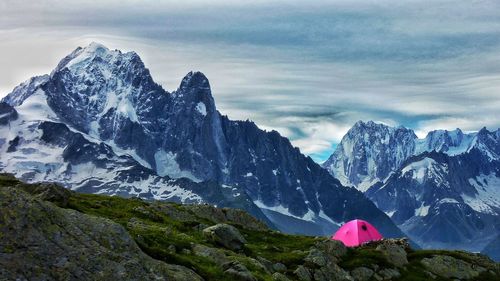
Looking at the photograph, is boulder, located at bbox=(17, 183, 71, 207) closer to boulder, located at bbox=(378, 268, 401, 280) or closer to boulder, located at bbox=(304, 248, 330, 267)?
boulder, located at bbox=(304, 248, 330, 267)

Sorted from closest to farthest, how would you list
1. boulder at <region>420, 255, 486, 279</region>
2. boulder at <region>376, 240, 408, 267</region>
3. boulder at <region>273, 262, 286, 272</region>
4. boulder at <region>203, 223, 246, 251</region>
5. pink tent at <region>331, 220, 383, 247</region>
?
boulder at <region>203, 223, 246, 251</region>, boulder at <region>273, 262, 286, 272</region>, boulder at <region>376, 240, 408, 267</region>, boulder at <region>420, 255, 486, 279</region>, pink tent at <region>331, 220, 383, 247</region>

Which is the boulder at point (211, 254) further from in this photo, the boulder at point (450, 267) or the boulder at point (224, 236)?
the boulder at point (450, 267)

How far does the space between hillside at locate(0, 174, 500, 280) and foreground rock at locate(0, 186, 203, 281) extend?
0.16ft

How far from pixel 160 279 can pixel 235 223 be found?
62.3 meters

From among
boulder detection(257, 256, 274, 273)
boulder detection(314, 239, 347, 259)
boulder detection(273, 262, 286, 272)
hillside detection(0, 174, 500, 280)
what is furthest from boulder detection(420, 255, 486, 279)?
boulder detection(257, 256, 274, 273)

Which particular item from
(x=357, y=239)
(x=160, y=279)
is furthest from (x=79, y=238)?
(x=357, y=239)

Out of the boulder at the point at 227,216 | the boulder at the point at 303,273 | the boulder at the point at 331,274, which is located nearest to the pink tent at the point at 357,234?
the boulder at the point at 227,216

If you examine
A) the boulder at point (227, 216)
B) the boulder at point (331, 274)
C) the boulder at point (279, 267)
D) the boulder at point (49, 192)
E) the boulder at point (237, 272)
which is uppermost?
the boulder at point (49, 192)

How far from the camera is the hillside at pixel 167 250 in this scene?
102 ft

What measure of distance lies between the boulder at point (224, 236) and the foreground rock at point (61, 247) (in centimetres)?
2505

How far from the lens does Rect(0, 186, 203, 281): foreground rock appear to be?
3009 cm

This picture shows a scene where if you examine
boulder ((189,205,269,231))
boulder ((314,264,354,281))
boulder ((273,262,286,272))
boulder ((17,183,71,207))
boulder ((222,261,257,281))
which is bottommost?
boulder ((314,264,354,281))

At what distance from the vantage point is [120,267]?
110 ft

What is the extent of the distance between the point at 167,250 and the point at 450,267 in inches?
2086
